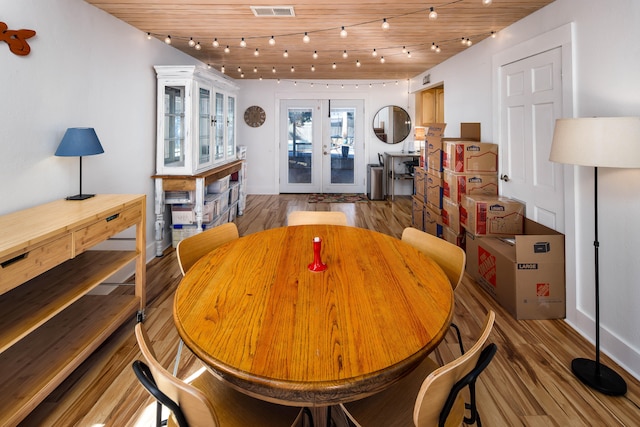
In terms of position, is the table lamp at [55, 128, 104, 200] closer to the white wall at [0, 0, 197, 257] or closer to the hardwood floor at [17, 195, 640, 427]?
the white wall at [0, 0, 197, 257]

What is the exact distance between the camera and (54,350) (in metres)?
1.96

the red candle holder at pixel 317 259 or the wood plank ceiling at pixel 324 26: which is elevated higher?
the wood plank ceiling at pixel 324 26

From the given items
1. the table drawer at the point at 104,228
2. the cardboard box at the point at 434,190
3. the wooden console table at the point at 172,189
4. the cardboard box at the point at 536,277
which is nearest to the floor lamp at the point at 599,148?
the cardboard box at the point at 536,277

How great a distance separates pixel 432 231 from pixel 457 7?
2.59m

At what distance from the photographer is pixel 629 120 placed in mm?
1790

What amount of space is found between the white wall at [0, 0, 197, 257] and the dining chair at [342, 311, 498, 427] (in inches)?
95.5

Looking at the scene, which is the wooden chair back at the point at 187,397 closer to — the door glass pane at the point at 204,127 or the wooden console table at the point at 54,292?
the wooden console table at the point at 54,292

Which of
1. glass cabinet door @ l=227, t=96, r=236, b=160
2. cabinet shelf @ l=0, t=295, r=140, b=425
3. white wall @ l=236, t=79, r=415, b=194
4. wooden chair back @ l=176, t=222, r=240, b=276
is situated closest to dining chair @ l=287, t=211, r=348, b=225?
wooden chair back @ l=176, t=222, r=240, b=276

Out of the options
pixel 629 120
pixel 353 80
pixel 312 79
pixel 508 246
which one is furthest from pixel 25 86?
pixel 353 80

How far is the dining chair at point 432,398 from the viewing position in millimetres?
960

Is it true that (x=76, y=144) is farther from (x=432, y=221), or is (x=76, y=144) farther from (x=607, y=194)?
(x=432, y=221)

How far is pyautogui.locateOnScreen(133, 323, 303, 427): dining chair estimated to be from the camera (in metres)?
0.91

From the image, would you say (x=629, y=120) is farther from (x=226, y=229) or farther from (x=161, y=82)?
(x=161, y=82)

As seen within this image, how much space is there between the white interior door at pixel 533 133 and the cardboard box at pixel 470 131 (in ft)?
2.05
